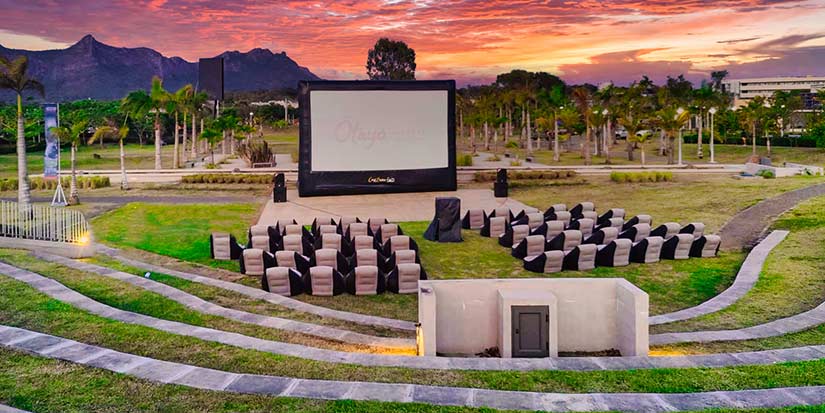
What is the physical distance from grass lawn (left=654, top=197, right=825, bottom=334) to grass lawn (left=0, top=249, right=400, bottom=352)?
18.8ft

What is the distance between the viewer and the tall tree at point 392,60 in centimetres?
11375

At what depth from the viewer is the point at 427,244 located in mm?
17859

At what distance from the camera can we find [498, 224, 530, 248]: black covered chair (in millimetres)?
16844

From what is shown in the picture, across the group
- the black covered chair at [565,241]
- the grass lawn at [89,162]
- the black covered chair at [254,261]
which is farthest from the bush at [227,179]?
the black covered chair at [565,241]

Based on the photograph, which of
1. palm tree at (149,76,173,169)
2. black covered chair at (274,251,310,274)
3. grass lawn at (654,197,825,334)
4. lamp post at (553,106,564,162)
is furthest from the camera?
lamp post at (553,106,564,162)

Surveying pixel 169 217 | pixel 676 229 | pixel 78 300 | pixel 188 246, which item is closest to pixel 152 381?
pixel 78 300

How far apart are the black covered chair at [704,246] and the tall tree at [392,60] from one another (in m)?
101

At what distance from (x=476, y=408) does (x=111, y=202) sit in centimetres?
2437

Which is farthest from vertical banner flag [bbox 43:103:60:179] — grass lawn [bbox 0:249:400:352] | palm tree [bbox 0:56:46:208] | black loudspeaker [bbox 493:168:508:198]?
black loudspeaker [bbox 493:168:508:198]

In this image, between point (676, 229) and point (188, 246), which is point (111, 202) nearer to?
point (188, 246)

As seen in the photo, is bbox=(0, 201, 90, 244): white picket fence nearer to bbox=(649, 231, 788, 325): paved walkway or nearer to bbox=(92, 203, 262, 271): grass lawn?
bbox=(92, 203, 262, 271): grass lawn

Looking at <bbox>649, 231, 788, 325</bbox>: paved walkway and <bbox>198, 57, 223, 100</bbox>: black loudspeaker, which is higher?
<bbox>198, 57, 223, 100</bbox>: black loudspeaker

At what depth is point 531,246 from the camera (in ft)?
50.7

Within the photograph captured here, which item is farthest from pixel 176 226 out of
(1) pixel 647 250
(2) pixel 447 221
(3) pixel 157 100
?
(3) pixel 157 100
